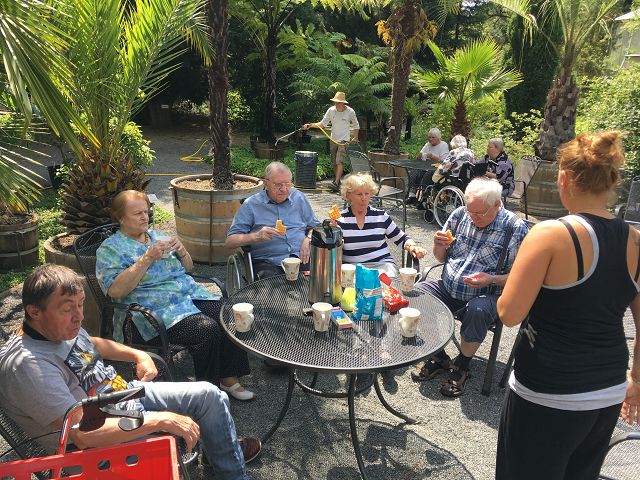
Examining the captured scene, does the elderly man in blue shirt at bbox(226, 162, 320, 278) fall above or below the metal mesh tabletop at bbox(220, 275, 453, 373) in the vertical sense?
above

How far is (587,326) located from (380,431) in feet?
5.29

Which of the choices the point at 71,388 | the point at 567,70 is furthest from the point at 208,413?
the point at 567,70

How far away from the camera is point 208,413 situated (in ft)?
7.23

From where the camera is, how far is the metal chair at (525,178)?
23.9ft

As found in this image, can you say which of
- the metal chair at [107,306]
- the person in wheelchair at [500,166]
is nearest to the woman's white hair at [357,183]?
the metal chair at [107,306]

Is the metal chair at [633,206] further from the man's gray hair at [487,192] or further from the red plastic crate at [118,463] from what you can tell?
the red plastic crate at [118,463]

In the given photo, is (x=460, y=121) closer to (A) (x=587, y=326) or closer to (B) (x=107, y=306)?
(B) (x=107, y=306)

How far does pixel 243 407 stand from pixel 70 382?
50.1 inches

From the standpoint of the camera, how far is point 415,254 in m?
3.46

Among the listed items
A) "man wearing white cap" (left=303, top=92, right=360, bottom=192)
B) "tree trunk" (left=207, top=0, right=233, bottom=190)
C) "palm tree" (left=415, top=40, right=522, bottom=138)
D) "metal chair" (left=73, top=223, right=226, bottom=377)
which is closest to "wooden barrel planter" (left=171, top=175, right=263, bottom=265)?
"tree trunk" (left=207, top=0, right=233, bottom=190)

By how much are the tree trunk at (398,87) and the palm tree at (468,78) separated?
0.79 metres

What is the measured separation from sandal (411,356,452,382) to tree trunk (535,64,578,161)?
6312 mm

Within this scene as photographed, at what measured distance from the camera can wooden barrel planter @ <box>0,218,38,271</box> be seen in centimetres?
494

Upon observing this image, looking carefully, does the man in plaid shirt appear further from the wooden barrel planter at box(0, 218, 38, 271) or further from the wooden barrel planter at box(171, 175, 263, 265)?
the wooden barrel planter at box(0, 218, 38, 271)
